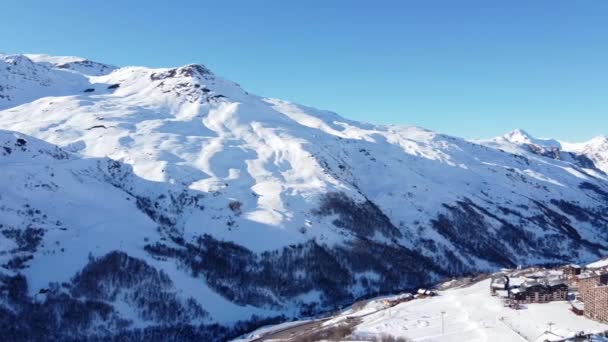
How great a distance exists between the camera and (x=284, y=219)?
609 feet

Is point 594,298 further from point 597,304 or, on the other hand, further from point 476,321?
point 476,321

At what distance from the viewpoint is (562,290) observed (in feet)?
288

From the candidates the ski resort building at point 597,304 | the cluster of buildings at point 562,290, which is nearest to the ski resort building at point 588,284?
the cluster of buildings at point 562,290

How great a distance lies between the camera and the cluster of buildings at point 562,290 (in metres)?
74.4

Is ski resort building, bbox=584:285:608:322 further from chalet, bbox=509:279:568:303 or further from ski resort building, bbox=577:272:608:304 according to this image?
chalet, bbox=509:279:568:303

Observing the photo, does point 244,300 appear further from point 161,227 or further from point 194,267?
point 161,227

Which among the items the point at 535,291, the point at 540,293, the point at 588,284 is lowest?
the point at 540,293

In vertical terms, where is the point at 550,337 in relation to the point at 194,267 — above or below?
below

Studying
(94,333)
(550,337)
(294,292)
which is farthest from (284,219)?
(550,337)

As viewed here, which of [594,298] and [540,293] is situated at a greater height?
[540,293]

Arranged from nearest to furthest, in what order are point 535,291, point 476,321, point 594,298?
point 594,298 < point 476,321 < point 535,291

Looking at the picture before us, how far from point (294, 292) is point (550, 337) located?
10311 centimetres

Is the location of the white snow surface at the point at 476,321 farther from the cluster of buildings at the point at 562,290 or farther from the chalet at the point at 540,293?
the chalet at the point at 540,293

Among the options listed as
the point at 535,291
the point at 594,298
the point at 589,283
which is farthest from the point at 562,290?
the point at 594,298
